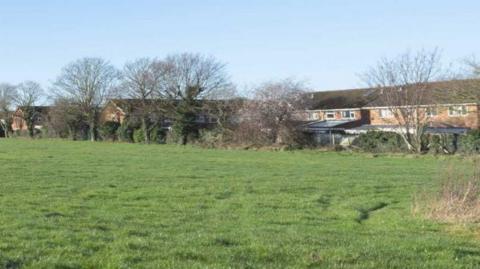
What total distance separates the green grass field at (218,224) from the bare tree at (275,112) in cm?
3326

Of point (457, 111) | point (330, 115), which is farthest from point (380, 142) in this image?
point (330, 115)

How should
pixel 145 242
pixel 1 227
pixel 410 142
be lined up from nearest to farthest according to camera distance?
pixel 145 242 → pixel 1 227 → pixel 410 142

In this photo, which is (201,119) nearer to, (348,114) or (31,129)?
(348,114)

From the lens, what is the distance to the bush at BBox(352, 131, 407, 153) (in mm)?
48906

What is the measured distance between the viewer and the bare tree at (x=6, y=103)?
366 ft

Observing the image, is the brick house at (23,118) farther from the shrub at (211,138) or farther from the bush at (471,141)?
the bush at (471,141)

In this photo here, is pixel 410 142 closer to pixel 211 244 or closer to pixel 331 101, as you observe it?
pixel 331 101

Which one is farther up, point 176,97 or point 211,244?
point 176,97

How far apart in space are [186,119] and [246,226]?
59.1m

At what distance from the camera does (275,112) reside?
5856 centimetres

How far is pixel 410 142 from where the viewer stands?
5009 centimetres

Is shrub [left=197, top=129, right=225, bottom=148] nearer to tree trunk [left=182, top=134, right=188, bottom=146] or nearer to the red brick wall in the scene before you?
tree trunk [left=182, top=134, right=188, bottom=146]

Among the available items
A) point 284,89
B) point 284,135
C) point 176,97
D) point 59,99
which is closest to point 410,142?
point 284,135

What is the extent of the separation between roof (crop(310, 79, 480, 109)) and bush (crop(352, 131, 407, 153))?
5490mm
